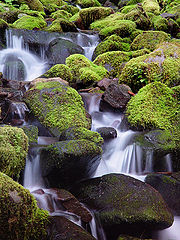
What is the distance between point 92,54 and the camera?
10.3 m

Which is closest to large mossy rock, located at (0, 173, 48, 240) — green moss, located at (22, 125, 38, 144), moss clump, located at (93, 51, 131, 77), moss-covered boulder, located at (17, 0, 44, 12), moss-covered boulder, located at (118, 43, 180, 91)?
green moss, located at (22, 125, 38, 144)

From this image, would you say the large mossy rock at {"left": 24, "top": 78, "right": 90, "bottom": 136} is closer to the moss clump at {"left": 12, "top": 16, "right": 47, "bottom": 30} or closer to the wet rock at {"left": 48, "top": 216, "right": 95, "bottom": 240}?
the wet rock at {"left": 48, "top": 216, "right": 95, "bottom": 240}

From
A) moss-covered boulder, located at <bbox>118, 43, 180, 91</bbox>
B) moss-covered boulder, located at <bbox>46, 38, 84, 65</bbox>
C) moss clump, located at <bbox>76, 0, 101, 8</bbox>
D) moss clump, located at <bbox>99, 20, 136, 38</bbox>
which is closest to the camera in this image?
moss-covered boulder, located at <bbox>118, 43, 180, 91</bbox>

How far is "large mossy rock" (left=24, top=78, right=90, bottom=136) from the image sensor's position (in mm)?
4891

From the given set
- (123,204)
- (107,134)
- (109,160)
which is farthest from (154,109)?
(123,204)

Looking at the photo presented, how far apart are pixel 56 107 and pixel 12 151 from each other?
84.9 inches

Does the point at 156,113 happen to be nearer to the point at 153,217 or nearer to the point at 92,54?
the point at 153,217

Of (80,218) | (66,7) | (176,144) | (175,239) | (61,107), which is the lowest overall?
(175,239)

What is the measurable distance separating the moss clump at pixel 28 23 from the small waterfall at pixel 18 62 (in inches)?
63.4

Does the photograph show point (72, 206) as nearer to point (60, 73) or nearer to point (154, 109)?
point (154, 109)

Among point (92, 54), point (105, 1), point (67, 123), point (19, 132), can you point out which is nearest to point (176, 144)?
point (67, 123)

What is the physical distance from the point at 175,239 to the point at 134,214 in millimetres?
770

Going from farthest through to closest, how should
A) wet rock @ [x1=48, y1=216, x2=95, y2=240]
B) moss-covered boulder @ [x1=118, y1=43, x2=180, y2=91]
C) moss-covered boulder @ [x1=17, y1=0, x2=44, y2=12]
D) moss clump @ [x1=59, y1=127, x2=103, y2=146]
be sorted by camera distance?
moss-covered boulder @ [x1=17, y1=0, x2=44, y2=12]
moss-covered boulder @ [x1=118, y1=43, x2=180, y2=91]
moss clump @ [x1=59, y1=127, x2=103, y2=146]
wet rock @ [x1=48, y1=216, x2=95, y2=240]

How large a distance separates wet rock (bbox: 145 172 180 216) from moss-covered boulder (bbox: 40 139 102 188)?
102 cm
